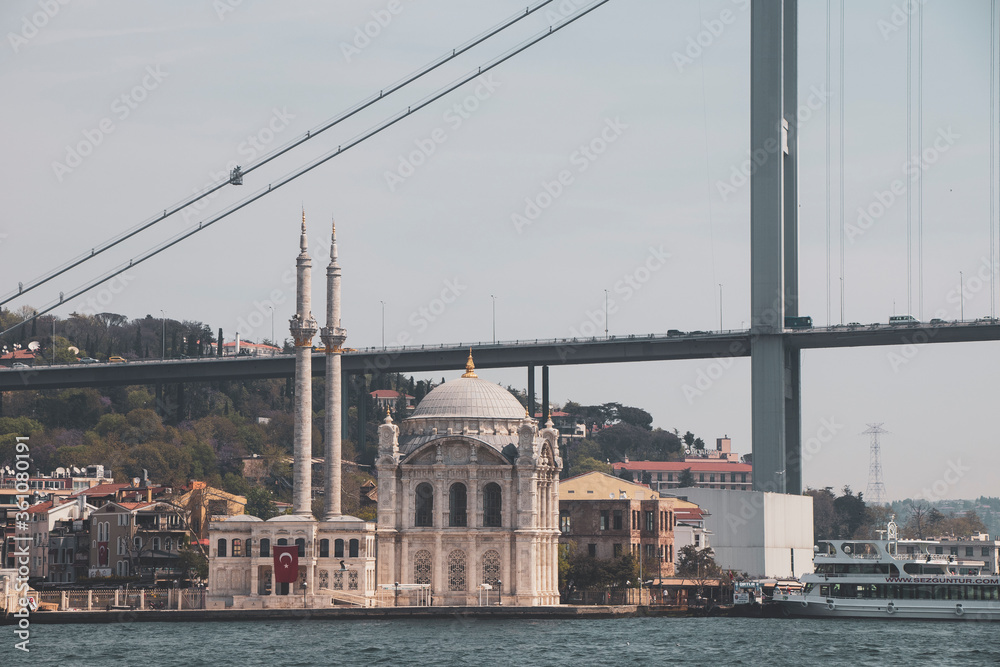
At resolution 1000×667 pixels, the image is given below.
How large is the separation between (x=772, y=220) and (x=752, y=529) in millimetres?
19751

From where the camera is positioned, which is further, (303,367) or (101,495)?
(101,495)

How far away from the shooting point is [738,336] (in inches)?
4473

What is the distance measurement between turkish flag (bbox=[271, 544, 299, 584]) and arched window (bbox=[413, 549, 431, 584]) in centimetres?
510

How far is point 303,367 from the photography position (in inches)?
3041

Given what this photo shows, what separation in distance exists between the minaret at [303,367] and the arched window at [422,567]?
545 centimetres

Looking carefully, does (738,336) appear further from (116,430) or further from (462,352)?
(116,430)

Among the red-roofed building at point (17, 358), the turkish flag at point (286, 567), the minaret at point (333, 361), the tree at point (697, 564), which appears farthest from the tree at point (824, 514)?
the turkish flag at point (286, 567)

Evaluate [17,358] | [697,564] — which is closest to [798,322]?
[697,564]

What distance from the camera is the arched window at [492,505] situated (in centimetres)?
7356

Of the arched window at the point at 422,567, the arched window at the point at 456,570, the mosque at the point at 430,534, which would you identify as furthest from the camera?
the arched window at the point at 422,567

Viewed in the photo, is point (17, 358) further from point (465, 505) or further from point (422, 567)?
point (465, 505)

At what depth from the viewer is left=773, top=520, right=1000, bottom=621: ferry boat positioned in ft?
240

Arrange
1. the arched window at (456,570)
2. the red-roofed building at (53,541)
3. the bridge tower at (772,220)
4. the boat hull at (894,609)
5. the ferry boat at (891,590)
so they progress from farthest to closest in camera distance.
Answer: the bridge tower at (772,220), the red-roofed building at (53,541), the arched window at (456,570), the ferry boat at (891,590), the boat hull at (894,609)

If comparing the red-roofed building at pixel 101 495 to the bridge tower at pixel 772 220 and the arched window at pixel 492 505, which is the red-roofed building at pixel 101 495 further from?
the bridge tower at pixel 772 220
